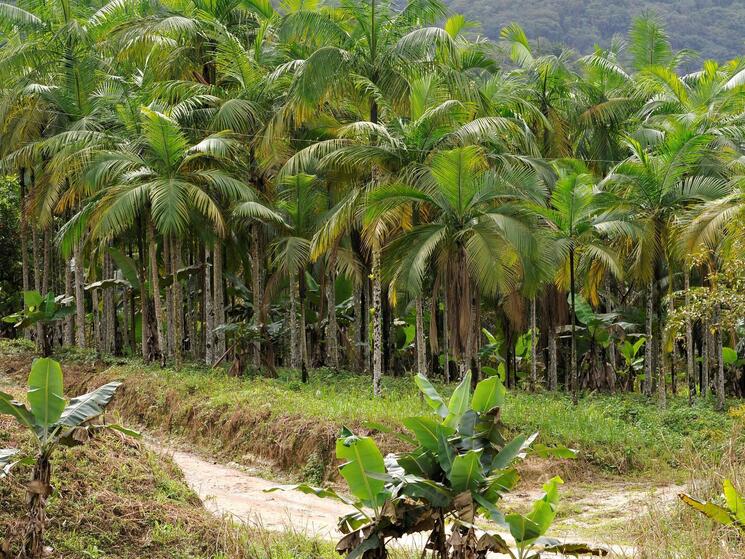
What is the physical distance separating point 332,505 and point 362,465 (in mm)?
6005

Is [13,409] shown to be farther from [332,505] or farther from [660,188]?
[660,188]

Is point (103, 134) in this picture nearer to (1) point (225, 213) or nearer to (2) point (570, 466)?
(1) point (225, 213)

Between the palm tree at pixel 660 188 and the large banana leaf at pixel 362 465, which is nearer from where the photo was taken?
the large banana leaf at pixel 362 465

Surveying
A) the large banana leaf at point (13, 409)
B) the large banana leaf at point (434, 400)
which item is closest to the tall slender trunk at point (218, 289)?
the large banana leaf at point (13, 409)

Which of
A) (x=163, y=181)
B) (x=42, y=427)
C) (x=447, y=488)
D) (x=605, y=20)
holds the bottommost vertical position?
(x=447, y=488)

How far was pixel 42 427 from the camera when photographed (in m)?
8.51

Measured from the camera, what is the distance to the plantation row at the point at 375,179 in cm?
1673

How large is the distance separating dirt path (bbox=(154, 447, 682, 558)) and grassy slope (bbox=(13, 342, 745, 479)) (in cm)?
78

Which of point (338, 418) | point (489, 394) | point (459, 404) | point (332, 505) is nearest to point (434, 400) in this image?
point (459, 404)

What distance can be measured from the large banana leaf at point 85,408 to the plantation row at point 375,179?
7.47 meters

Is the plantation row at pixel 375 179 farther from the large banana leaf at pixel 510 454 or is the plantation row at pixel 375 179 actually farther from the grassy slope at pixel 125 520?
the large banana leaf at pixel 510 454

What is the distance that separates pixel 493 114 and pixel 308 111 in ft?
13.6

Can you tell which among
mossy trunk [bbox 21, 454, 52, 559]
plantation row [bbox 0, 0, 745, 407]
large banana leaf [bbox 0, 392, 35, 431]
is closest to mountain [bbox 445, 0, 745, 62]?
plantation row [bbox 0, 0, 745, 407]

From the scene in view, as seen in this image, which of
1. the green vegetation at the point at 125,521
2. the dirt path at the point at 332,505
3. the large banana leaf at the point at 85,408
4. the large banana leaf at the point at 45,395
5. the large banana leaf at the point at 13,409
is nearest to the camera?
the large banana leaf at the point at 13,409
